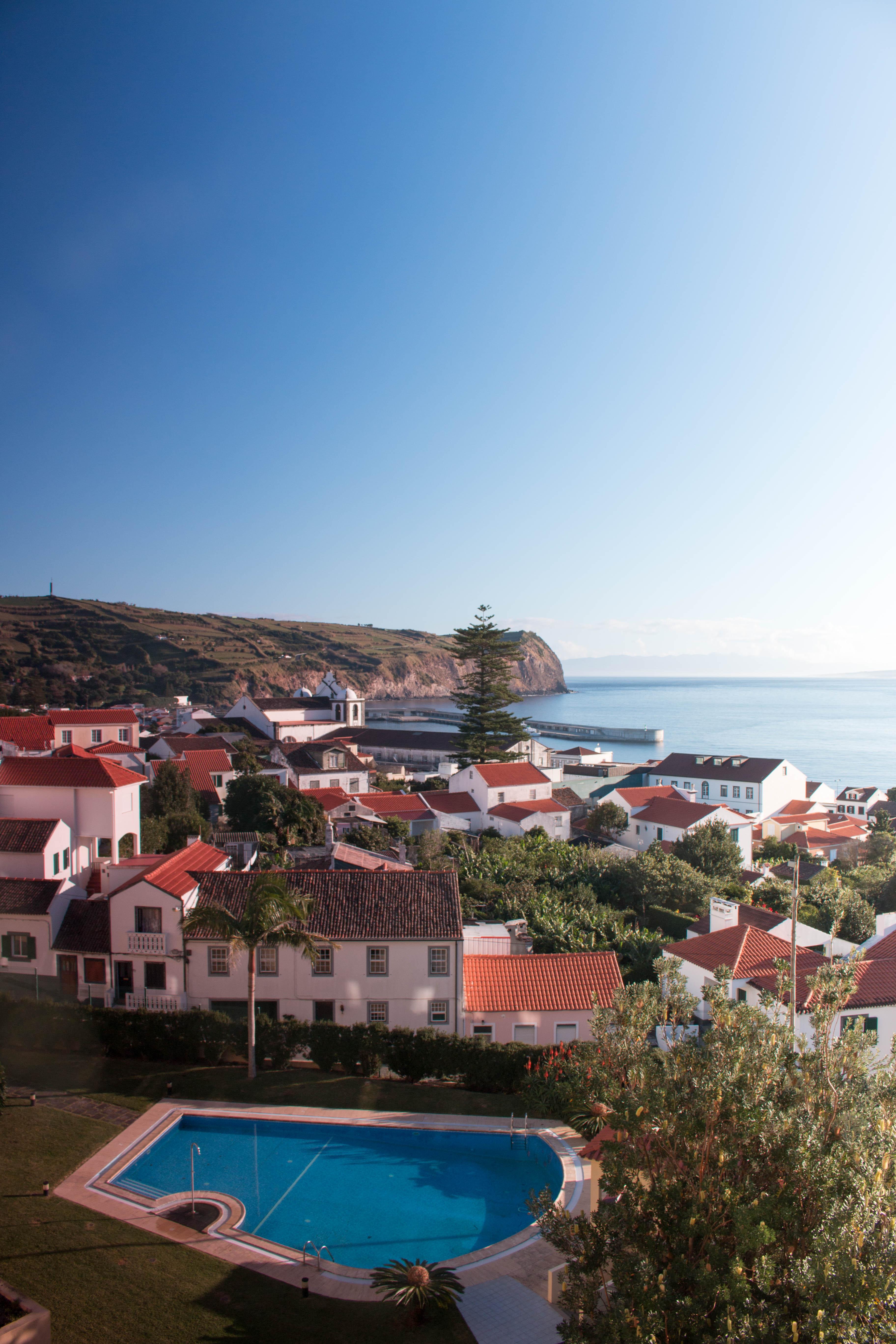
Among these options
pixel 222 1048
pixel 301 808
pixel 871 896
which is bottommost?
pixel 871 896

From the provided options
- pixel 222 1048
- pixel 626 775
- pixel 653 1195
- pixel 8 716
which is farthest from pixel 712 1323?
pixel 626 775

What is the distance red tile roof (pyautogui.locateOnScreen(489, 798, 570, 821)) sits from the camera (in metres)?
44.8

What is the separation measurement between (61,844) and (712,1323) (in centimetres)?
2214

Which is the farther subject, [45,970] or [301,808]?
[301,808]

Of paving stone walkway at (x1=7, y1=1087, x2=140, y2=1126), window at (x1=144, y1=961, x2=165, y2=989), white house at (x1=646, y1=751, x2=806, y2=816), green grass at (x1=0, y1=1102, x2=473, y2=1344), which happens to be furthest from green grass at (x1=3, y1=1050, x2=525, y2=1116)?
white house at (x1=646, y1=751, x2=806, y2=816)

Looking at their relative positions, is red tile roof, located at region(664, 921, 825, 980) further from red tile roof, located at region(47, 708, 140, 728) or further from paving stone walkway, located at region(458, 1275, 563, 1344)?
red tile roof, located at region(47, 708, 140, 728)

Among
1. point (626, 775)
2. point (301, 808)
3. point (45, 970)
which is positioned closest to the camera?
point (45, 970)

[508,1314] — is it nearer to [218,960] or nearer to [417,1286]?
[417,1286]

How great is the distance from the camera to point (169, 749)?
49.2 m

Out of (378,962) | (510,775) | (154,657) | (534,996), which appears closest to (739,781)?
(510,775)

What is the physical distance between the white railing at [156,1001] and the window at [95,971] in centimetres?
115

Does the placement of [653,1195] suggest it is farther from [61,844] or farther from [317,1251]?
[61,844]

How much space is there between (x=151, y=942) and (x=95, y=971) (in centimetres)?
217

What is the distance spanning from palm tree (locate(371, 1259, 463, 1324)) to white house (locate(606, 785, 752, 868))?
33.5 meters
